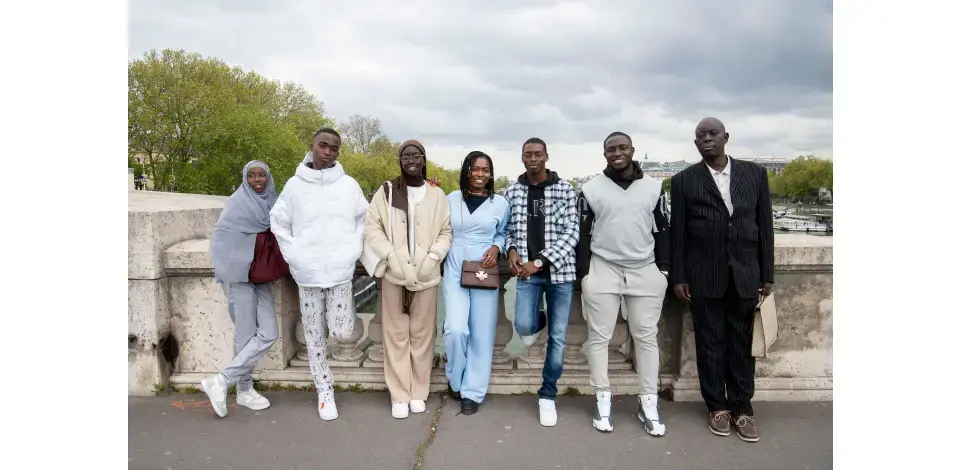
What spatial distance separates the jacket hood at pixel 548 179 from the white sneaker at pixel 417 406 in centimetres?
163

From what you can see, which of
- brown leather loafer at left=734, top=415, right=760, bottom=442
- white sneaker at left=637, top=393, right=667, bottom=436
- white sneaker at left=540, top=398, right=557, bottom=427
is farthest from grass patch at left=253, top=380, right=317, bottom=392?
brown leather loafer at left=734, top=415, right=760, bottom=442

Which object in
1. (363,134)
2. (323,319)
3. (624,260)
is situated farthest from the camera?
(363,134)

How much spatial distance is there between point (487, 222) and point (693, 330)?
1.63 metres

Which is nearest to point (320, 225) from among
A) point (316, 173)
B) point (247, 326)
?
point (316, 173)

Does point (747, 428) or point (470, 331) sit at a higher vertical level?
point (470, 331)

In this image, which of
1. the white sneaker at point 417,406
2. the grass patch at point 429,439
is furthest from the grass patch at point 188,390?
the grass patch at point 429,439

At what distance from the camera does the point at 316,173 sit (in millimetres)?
3551

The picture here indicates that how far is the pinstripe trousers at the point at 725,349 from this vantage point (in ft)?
11.5

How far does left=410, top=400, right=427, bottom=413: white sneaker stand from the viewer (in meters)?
3.78

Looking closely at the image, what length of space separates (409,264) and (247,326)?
1.17 m

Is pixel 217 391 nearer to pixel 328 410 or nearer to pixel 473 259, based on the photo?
pixel 328 410

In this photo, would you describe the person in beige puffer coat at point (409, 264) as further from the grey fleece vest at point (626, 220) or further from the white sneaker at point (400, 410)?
the grey fleece vest at point (626, 220)

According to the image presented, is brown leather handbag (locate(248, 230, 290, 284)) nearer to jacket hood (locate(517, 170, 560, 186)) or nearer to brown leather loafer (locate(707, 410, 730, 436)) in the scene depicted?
jacket hood (locate(517, 170, 560, 186))

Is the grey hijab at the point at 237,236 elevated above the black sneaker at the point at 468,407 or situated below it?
above
